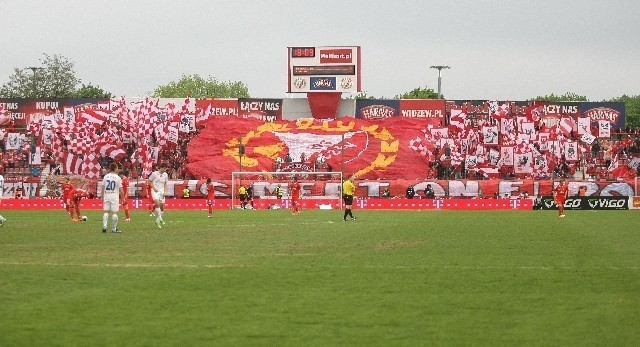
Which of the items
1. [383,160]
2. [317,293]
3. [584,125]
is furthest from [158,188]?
[584,125]

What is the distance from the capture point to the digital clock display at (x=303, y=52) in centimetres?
8212

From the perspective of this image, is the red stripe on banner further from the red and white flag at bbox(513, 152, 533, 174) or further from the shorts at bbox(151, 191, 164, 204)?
the shorts at bbox(151, 191, 164, 204)

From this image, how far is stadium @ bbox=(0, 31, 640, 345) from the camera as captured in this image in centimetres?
1053

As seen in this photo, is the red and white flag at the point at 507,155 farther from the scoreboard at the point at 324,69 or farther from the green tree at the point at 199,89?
the green tree at the point at 199,89

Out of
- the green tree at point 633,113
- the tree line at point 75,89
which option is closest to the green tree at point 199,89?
the tree line at point 75,89

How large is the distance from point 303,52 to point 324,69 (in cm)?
226

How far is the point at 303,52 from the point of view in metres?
82.4

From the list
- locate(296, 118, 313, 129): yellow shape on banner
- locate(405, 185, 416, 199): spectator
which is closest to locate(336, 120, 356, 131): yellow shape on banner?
locate(296, 118, 313, 129): yellow shape on banner

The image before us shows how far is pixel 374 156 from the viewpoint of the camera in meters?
77.8

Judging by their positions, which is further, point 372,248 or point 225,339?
point 372,248

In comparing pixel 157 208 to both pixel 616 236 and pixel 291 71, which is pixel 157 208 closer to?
pixel 616 236

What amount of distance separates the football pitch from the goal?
126ft

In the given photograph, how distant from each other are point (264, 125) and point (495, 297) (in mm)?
68974

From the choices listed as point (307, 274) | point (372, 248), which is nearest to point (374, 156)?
point (372, 248)
